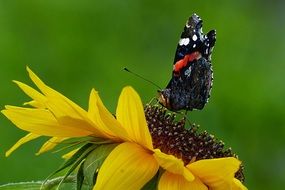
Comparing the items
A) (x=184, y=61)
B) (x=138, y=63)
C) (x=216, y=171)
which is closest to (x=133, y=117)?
(x=216, y=171)

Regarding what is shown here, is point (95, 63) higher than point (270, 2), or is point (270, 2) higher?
point (270, 2)

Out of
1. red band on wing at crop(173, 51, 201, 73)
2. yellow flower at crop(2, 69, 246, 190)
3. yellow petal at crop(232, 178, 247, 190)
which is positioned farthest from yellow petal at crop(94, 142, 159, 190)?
red band on wing at crop(173, 51, 201, 73)

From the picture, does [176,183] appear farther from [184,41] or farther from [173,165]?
[184,41]

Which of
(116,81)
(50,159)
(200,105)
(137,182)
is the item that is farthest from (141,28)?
(137,182)

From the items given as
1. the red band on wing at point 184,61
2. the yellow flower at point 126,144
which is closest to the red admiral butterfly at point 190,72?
the red band on wing at point 184,61

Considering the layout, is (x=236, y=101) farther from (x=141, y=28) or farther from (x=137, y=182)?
(x=137, y=182)

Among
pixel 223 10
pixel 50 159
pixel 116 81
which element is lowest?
pixel 50 159
